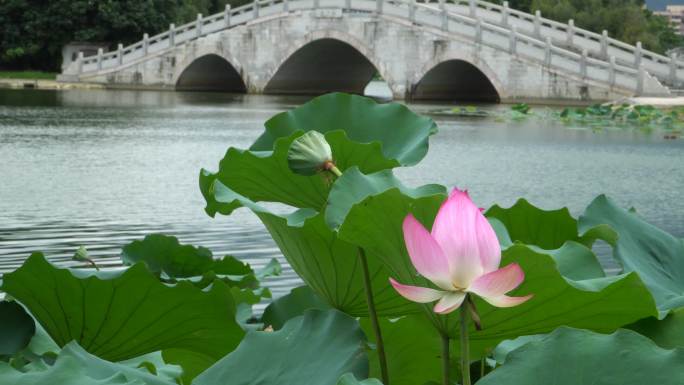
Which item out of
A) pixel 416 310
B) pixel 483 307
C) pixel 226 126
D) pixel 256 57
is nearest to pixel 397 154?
pixel 416 310

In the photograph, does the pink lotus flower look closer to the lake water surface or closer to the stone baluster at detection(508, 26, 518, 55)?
the lake water surface

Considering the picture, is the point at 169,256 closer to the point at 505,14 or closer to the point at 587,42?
the point at 587,42

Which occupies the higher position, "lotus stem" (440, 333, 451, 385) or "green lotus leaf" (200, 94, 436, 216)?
"green lotus leaf" (200, 94, 436, 216)

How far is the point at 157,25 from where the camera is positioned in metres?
42.5

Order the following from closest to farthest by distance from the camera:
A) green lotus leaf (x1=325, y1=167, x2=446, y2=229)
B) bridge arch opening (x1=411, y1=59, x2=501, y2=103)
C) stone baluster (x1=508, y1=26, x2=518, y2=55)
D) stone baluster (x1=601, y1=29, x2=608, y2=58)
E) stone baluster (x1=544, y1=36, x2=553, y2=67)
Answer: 1. green lotus leaf (x1=325, y1=167, x2=446, y2=229)
2. stone baluster (x1=601, y1=29, x2=608, y2=58)
3. stone baluster (x1=544, y1=36, x2=553, y2=67)
4. stone baluster (x1=508, y1=26, x2=518, y2=55)
5. bridge arch opening (x1=411, y1=59, x2=501, y2=103)

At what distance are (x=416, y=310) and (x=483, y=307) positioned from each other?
266mm

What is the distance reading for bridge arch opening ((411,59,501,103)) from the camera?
35.0m

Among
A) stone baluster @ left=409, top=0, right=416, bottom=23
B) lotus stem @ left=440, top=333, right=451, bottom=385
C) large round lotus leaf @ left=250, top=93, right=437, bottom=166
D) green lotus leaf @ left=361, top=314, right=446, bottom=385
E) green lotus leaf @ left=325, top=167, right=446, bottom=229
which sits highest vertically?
stone baluster @ left=409, top=0, right=416, bottom=23

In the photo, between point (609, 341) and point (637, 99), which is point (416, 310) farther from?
point (637, 99)

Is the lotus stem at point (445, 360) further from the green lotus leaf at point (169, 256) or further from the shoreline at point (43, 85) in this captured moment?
the shoreline at point (43, 85)

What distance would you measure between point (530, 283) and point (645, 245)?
76cm

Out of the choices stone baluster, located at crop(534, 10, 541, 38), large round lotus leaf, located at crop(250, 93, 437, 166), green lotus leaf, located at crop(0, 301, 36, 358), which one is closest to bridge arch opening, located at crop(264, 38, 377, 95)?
stone baluster, located at crop(534, 10, 541, 38)

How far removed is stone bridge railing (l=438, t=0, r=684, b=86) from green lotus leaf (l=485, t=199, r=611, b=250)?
2453cm

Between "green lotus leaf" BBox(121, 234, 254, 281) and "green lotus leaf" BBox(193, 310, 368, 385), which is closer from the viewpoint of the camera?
"green lotus leaf" BBox(193, 310, 368, 385)
